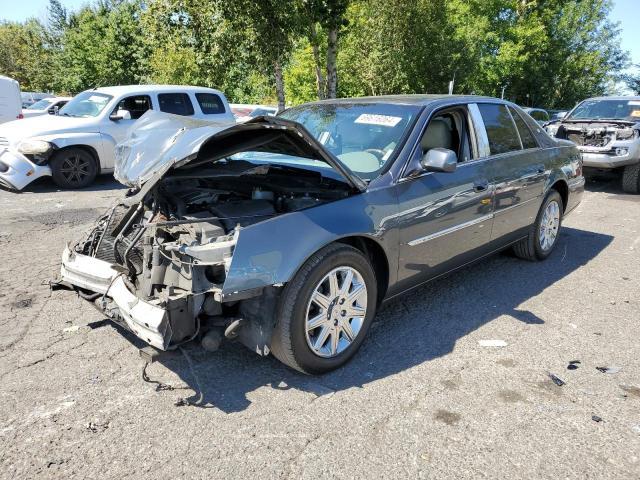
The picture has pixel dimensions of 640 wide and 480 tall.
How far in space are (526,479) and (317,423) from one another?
1.05m

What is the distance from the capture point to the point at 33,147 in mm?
8586

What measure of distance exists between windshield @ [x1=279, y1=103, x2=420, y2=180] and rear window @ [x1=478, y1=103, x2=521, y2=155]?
3.17ft

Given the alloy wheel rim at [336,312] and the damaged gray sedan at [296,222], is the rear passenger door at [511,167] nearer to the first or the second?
the damaged gray sedan at [296,222]

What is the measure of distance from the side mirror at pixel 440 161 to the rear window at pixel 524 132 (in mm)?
1858

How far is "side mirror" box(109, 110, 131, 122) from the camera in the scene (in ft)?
31.2

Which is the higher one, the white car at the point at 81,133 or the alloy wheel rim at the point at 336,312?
the white car at the point at 81,133

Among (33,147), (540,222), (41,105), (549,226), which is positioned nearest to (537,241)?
(540,222)

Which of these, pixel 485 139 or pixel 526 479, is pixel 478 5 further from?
pixel 526 479

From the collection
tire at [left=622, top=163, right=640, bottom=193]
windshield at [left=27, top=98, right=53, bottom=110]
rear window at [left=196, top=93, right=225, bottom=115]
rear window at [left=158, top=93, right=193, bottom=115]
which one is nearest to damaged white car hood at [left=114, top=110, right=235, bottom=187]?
rear window at [left=158, top=93, right=193, bottom=115]

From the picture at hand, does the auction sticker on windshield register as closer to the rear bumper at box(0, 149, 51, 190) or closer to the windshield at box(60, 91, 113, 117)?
the rear bumper at box(0, 149, 51, 190)

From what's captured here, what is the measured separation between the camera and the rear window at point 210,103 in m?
10.7

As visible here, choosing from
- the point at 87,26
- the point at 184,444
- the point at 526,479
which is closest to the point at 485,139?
the point at 526,479

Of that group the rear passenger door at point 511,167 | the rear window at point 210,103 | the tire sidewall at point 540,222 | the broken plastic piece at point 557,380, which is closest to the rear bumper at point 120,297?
the broken plastic piece at point 557,380

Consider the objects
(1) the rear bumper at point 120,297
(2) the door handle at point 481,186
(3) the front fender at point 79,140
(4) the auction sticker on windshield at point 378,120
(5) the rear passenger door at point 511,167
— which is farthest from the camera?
(3) the front fender at point 79,140
